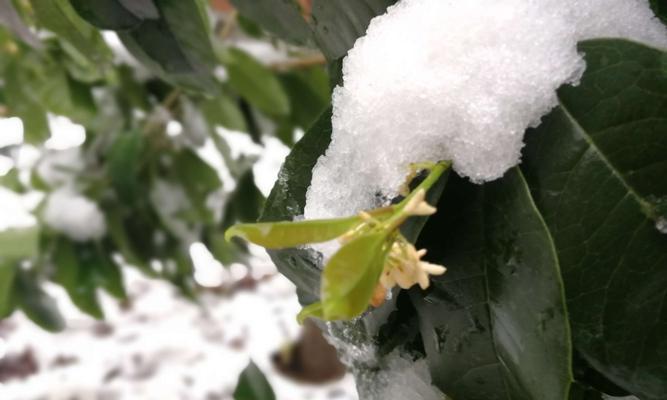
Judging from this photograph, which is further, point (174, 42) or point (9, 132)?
point (9, 132)

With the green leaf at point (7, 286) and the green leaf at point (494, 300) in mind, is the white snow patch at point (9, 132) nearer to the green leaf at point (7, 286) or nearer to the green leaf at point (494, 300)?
the green leaf at point (7, 286)

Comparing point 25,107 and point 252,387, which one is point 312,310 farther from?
point 25,107

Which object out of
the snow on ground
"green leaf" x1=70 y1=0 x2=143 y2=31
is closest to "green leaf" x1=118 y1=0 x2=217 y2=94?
"green leaf" x1=70 y1=0 x2=143 y2=31

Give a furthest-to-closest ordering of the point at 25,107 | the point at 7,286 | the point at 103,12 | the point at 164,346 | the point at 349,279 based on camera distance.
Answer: the point at 164,346
the point at 7,286
the point at 25,107
the point at 103,12
the point at 349,279

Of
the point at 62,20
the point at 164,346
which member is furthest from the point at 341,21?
the point at 164,346

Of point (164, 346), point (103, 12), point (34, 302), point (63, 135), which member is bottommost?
point (164, 346)

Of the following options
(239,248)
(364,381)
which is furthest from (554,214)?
(239,248)

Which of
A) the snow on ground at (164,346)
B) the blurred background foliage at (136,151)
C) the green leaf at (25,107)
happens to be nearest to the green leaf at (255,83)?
the blurred background foliage at (136,151)
